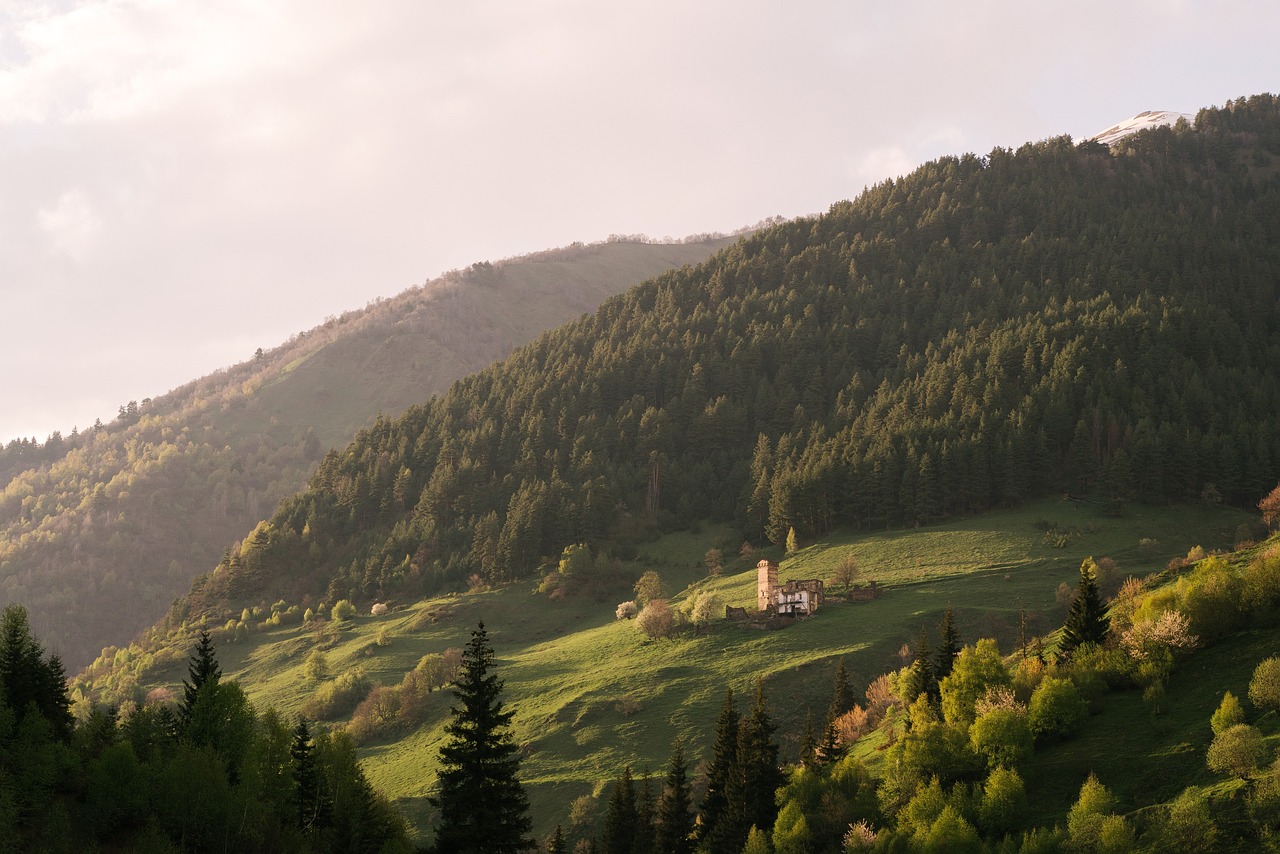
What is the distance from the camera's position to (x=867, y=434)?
173 m

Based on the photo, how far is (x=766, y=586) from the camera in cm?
12569

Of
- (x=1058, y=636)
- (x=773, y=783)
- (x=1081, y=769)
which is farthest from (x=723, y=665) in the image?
(x=1081, y=769)

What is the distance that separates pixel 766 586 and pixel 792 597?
4.04 m

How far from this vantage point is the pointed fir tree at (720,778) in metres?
73.8

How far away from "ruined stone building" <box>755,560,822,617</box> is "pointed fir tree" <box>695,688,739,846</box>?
46.4 metres

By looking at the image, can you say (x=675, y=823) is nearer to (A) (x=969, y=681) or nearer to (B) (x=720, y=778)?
(B) (x=720, y=778)

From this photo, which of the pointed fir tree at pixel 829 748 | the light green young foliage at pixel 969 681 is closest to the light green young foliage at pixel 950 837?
the light green young foliage at pixel 969 681

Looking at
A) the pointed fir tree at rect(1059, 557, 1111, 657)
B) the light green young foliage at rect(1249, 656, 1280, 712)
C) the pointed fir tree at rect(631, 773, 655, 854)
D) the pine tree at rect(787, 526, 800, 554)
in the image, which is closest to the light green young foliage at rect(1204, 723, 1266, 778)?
the light green young foliage at rect(1249, 656, 1280, 712)

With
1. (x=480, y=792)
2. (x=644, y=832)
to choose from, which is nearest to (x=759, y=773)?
(x=644, y=832)

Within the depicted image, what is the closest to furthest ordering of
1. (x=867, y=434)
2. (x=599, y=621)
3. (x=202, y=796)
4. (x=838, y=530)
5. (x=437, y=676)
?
(x=202, y=796) → (x=437, y=676) → (x=599, y=621) → (x=838, y=530) → (x=867, y=434)

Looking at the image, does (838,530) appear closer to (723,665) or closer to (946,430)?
(946,430)

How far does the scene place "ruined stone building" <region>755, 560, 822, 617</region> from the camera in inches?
4788

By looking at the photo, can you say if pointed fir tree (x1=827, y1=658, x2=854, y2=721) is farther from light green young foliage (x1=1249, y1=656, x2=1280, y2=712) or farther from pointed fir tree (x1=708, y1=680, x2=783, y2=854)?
light green young foliage (x1=1249, y1=656, x2=1280, y2=712)

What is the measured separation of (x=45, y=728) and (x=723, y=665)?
6456 centimetres
